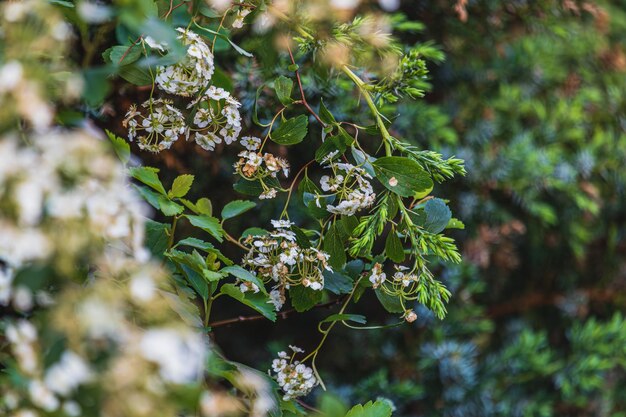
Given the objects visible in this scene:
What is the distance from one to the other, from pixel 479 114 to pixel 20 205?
137 centimetres

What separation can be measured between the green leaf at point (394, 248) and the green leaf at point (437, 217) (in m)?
0.04

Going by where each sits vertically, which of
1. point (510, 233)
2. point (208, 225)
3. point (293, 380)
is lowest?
point (510, 233)

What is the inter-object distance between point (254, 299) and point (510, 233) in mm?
1036

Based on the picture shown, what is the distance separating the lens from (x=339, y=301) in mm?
806

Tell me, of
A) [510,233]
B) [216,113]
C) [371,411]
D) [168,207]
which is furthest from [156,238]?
[510,233]

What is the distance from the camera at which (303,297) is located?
71 cm

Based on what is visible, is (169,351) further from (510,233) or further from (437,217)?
(510,233)

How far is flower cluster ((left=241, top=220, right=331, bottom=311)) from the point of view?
672 millimetres

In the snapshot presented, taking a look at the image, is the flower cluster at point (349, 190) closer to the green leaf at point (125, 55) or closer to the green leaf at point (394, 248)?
the green leaf at point (394, 248)

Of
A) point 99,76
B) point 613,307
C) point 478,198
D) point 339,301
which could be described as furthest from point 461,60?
point 99,76

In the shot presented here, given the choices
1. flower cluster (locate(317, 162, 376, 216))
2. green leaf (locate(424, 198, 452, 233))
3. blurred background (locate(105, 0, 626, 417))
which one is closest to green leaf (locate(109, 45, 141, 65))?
flower cluster (locate(317, 162, 376, 216))

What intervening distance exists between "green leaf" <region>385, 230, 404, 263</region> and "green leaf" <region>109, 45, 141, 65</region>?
0.30 meters

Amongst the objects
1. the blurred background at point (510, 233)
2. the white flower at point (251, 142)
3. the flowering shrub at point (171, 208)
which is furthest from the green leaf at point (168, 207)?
the blurred background at point (510, 233)

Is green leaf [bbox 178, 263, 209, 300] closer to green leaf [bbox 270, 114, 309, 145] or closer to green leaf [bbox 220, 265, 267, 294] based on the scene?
green leaf [bbox 220, 265, 267, 294]
